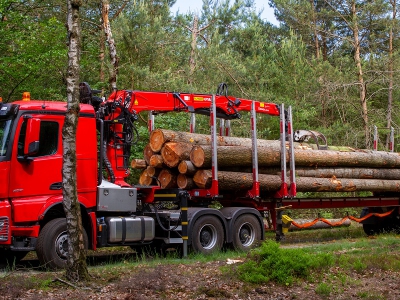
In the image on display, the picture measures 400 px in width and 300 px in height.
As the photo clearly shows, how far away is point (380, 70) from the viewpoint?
27094mm

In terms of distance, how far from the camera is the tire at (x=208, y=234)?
39.2 ft

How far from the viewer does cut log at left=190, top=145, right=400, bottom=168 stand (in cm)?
1250

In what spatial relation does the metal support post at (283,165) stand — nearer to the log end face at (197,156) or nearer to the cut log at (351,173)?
the cut log at (351,173)

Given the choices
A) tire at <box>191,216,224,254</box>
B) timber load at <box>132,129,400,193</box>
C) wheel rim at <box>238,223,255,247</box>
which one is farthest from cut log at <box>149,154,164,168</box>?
wheel rim at <box>238,223,255,247</box>

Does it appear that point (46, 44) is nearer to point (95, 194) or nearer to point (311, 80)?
point (95, 194)

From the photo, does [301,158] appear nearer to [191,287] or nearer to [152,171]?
[152,171]

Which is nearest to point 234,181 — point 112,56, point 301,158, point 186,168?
point 186,168

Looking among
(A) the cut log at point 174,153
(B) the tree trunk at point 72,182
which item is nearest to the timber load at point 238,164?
(A) the cut log at point 174,153

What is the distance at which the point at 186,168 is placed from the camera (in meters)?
12.5

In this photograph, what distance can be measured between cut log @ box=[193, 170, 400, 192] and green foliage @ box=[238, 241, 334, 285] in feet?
12.0

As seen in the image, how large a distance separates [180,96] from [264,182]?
2899mm

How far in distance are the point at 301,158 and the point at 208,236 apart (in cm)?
369

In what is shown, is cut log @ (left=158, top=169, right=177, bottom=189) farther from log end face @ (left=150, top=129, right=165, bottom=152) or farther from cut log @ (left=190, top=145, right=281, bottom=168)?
cut log @ (left=190, top=145, right=281, bottom=168)

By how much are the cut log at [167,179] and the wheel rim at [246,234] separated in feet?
6.27
